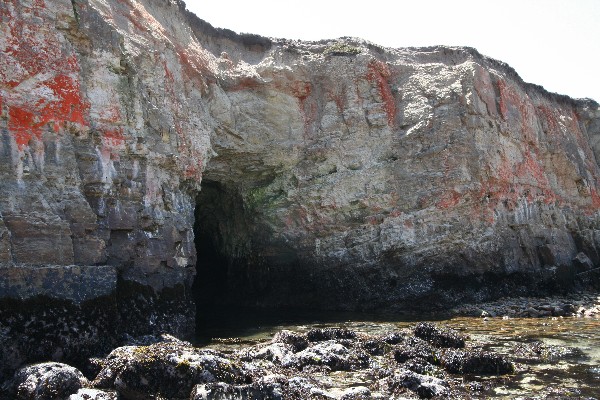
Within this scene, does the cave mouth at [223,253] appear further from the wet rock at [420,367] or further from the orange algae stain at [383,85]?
the wet rock at [420,367]

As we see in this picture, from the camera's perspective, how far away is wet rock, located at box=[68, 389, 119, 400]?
22.9 feet

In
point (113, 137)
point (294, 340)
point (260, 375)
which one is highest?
point (113, 137)

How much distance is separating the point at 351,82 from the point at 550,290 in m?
10.3

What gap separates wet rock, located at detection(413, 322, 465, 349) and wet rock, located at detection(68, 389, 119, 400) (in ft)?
20.2

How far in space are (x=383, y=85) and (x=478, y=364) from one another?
13.7 metres

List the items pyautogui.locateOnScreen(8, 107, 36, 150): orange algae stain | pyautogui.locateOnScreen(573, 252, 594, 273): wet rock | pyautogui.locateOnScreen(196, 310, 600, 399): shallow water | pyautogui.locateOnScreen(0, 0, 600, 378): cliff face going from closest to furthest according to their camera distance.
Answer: pyautogui.locateOnScreen(196, 310, 600, 399): shallow water → pyautogui.locateOnScreen(8, 107, 36, 150): orange algae stain → pyautogui.locateOnScreen(0, 0, 600, 378): cliff face → pyautogui.locateOnScreen(573, 252, 594, 273): wet rock

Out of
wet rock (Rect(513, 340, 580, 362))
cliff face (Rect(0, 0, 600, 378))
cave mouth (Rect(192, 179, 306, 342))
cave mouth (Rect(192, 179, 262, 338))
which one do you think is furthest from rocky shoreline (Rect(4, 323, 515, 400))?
cave mouth (Rect(192, 179, 262, 338))

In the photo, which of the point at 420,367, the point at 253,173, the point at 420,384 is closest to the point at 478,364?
the point at 420,367

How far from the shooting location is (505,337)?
11875mm

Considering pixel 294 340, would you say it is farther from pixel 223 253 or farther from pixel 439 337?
pixel 223 253

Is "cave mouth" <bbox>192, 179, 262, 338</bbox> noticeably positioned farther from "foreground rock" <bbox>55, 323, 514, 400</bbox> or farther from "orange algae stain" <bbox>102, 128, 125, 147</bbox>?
"foreground rock" <bbox>55, 323, 514, 400</bbox>

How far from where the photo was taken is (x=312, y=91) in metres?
20.4

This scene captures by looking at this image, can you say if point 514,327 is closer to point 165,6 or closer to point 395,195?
point 395,195

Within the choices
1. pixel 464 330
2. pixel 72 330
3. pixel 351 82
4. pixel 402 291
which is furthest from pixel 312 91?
pixel 72 330
